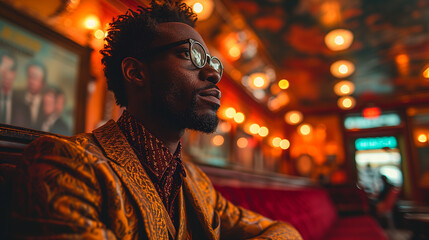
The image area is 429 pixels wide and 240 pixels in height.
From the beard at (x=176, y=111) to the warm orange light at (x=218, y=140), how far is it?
5.44m

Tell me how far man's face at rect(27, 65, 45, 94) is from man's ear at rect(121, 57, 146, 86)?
1.95m

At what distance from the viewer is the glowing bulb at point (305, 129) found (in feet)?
41.5

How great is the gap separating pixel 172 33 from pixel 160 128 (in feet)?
1.43

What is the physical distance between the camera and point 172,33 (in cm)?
129

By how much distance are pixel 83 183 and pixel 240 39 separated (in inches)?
261

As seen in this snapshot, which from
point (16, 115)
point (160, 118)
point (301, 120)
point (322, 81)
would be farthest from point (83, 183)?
point (301, 120)

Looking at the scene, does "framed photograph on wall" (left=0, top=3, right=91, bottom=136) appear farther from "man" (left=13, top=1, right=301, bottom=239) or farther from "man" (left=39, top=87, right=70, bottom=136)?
"man" (left=13, top=1, right=301, bottom=239)

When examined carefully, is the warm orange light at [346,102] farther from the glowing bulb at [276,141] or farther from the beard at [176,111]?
the beard at [176,111]

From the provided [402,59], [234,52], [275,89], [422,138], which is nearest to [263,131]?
[275,89]

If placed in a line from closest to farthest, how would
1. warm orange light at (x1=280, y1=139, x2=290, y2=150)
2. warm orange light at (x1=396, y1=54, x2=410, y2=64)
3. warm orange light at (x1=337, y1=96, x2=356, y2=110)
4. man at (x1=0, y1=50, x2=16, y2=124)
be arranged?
man at (x1=0, y1=50, x2=16, y2=124), warm orange light at (x1=396, y1=54, x2=410, y2=64), warm orange light at (x1=337, y1=96, x2=356, y2=110), warm orange light at (x1=280, y1=139, x2=290, y2=150)

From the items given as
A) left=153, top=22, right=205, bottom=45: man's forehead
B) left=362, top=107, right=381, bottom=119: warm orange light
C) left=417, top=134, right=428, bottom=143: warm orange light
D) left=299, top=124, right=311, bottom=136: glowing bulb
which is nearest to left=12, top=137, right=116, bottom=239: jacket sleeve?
left=153, top=22, right=205, bottom=45: man's forehead

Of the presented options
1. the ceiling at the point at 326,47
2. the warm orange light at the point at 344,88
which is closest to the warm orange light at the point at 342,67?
the ceiling at the point at 326,47

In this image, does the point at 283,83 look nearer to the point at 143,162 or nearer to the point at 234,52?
the point at 234,52

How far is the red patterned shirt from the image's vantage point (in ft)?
3.51
